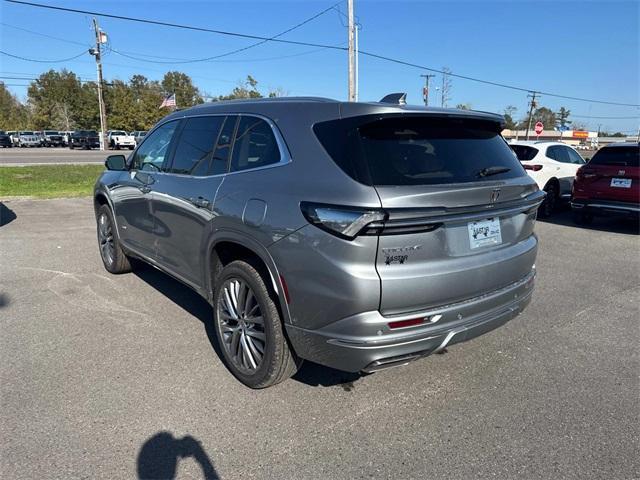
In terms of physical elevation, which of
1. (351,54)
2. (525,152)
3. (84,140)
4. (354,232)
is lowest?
(354,232)

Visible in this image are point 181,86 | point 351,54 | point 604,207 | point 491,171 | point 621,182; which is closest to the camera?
point 491,171

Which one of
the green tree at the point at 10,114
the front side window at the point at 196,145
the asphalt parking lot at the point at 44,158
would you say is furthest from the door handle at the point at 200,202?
the green tree at the point at 10,114

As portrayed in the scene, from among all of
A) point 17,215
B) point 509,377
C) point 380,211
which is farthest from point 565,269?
point 17,215

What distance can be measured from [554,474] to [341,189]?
183 cm

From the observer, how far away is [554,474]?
2416 millimetres

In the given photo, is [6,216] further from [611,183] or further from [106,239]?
[611,183]

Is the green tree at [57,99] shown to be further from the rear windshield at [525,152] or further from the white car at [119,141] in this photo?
the rear windshield at [525,152]

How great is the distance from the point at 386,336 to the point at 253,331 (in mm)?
1032

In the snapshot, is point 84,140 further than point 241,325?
Yes

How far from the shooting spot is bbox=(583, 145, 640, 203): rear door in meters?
8.52

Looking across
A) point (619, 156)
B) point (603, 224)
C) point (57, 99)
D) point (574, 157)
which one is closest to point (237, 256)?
point (619, 156)

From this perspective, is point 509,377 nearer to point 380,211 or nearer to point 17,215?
point 380,211

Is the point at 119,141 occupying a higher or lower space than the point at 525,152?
higher

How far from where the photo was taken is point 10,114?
81.6 meters
